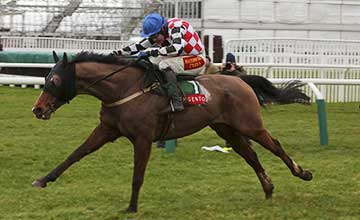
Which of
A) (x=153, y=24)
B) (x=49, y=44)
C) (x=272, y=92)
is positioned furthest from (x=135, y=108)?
(x=49, y=44)

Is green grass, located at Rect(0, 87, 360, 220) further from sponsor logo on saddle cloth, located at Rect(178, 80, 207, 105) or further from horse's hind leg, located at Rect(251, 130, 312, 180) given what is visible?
sponsor logo on saddle cloth, located at Rect(178, 80, 207, 105)

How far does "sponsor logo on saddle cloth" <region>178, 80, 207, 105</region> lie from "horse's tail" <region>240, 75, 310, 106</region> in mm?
915

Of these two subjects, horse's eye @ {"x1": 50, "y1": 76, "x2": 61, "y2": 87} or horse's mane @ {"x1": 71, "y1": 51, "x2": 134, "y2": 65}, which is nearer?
horse's eye @ {"x1": 50, "y1": 76, "x2": 61, "y2": 87}

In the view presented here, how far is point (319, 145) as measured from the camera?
1023cm

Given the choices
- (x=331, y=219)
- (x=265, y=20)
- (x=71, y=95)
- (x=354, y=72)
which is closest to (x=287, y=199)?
(x=331, y=219)

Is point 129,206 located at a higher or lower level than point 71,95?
lower

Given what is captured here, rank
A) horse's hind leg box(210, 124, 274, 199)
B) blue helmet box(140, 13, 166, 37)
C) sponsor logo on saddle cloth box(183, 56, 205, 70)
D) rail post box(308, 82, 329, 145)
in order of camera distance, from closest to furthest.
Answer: blue helmet box(140, 13, 166, 37) < sponsor logo on saddle cloth box(183, 56, 205, 70) < horse's hind leg box(210, 124, 274, 199) < rail post box(308, 82, 329, 145)

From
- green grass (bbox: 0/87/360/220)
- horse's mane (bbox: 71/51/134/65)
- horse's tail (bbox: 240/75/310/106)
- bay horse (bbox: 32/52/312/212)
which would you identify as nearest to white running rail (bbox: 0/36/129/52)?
green grass (bbox: 0/87/360/220)

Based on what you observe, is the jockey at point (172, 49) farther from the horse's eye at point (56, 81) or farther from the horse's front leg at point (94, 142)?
the horse's eye at point (56, 81)

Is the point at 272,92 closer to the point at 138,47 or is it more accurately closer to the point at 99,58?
the point at 138,47

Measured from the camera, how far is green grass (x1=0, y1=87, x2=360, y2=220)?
6328 mm

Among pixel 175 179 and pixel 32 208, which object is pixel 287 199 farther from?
pixel 32 208

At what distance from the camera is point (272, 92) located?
7625mm

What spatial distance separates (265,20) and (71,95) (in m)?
19.1
